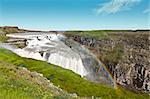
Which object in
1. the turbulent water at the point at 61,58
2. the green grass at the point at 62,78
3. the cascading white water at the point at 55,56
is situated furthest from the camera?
the turbulent water at the point at 61,58

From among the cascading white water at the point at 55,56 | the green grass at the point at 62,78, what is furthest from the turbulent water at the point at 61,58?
the green grass at the point at 62,78

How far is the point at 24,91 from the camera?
75.8ft

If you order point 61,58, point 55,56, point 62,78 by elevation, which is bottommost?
A: point 62,78

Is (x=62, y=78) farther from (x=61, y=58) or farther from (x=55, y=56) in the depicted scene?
(x=61, y=58)

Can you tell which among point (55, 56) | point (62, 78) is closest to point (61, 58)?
point (55, 56)

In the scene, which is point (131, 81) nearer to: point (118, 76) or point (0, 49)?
point (118, 76)

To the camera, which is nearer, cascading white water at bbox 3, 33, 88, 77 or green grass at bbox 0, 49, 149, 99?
green grass at bbox 0, 49, 149, 99

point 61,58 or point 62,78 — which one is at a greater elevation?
point 61,58

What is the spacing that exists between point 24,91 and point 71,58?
112m

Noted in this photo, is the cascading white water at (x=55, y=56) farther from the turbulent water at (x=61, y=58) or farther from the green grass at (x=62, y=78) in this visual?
the green grass at (x=62, y=78)

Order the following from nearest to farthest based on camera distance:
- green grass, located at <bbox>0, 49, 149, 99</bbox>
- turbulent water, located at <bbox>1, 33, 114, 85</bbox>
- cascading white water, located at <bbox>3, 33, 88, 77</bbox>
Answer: green grass, located at <bbox>0, 49, 149, 99</bbox> → cascading white water, located at <bbox>3, 33, 88, 77</bbox> → turbulent water, located at <bbox>1, 33, 114, 85</bbox>

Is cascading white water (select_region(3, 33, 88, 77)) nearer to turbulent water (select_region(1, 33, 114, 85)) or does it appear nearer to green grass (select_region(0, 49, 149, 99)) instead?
turbulent water (select_region(1, 33, 114, 85))

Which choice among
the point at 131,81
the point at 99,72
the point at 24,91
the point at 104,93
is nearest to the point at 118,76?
the point at 131,81

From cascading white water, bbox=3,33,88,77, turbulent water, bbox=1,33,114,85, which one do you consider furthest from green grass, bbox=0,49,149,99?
turbulent water, bbox=1,33,114,85
